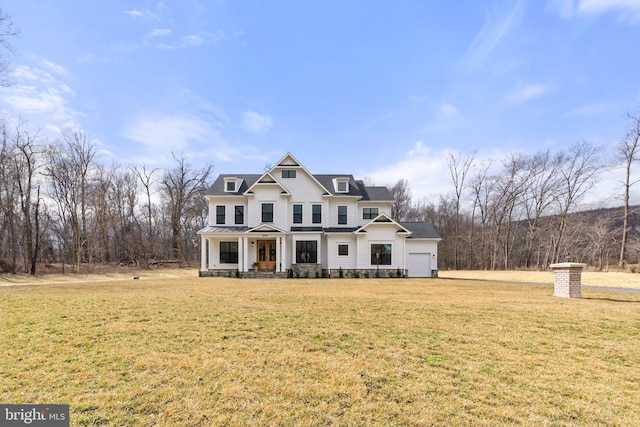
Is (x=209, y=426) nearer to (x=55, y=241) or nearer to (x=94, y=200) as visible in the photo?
(x=94, y=200)

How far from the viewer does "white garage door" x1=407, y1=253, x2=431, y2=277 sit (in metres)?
24.7

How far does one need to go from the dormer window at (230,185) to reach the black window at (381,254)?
12003mm

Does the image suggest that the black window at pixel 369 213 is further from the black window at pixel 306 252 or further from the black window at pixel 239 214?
the black window at pixel 239 214

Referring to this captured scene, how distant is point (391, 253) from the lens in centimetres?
2333

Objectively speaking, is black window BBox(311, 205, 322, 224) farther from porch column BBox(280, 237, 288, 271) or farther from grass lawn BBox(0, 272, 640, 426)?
grass lawn BBox(0, 272, 640, 426)

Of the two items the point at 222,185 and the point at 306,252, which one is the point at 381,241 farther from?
the point at 222,185

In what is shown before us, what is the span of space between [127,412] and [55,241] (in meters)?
39.1

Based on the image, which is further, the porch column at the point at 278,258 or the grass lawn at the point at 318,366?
the porch column at the point at 278,258

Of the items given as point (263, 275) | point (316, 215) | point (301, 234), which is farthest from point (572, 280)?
point (263, 275)

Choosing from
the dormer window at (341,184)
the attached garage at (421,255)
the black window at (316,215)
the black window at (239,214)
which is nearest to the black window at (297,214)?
the black window at (316,215)

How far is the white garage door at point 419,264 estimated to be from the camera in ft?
80.9

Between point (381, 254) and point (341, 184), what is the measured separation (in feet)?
21.5

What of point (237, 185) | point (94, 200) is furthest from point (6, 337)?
point (94, 200)

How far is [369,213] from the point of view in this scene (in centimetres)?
2572
